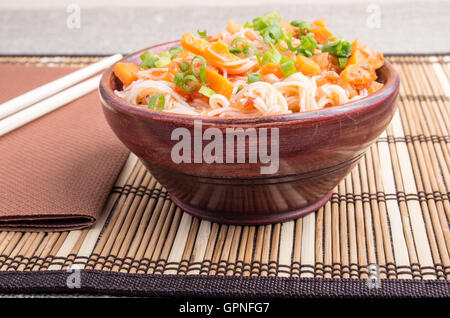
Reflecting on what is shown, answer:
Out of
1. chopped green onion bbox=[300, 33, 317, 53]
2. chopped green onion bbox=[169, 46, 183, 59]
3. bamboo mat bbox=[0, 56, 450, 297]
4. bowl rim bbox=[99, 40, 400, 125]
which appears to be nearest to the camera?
bowl rim bbox=[99, 40, 400, 125]

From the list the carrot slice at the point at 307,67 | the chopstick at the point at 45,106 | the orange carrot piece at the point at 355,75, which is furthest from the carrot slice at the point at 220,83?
the chopstick at the point at 45,106

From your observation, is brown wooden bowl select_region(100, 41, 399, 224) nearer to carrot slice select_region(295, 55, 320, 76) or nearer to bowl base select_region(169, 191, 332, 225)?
bowl base select_region(169, 191, 332, 225)

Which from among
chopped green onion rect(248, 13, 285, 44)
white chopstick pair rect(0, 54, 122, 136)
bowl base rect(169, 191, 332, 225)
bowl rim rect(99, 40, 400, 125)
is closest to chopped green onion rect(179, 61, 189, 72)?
bowl rim rect(99, 40, 400, 125)

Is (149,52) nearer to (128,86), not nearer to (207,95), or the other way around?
(128,86)

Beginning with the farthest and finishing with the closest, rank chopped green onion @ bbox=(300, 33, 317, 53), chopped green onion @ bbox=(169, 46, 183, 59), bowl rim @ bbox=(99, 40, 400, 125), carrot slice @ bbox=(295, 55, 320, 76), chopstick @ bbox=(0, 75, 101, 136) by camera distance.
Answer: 1. chopstick @ bbox=(0, 75, 101, 136)
2. chopped green onion @ bbox=(169, 46, 183, 59)
3. chopped green onion @ bbox=(300, 33, 317, 53)
4. carrot slice @ bbox=(295, 55, 320, 76)
5. bowl rim @ bbox=(99, 40, 400, 125)

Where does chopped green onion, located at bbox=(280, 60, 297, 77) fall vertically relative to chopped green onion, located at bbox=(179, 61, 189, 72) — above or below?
below

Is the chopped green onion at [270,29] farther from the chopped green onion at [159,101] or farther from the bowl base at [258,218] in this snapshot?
the bowl base at [258,218]

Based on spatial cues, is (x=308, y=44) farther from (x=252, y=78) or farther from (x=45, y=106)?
(x=45, y=106)

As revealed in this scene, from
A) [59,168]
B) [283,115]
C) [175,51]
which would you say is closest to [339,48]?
[283,115]
